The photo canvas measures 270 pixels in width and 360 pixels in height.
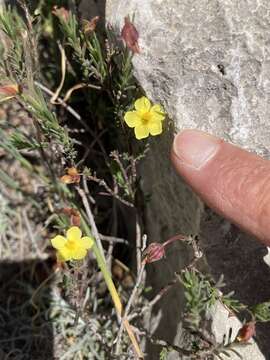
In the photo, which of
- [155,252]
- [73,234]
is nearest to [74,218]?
[73,234]

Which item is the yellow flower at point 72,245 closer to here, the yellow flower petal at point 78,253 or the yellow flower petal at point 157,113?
the yellow flower petal at point 78,253

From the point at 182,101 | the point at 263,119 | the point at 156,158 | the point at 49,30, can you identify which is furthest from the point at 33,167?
the point at 263,119

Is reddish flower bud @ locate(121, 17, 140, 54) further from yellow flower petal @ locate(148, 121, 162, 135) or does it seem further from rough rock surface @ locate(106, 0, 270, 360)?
yellow flower petal @ locate(148, 121, 162, 135)

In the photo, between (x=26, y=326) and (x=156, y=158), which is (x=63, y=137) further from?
(x=26, y=326)

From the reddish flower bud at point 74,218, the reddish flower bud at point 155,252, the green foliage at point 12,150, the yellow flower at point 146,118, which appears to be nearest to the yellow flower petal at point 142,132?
the yellow flower at point 146,118

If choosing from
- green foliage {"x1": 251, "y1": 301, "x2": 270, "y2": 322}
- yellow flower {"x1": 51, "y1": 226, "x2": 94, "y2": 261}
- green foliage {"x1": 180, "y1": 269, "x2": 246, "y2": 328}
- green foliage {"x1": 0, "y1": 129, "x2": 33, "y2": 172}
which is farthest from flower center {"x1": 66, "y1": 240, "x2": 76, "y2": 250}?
green foliage {"x1": 0, "y1": 129, "x2": 33, "y2": 172}

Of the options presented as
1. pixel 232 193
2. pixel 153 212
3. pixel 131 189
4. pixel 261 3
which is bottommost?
pixel 153 212
